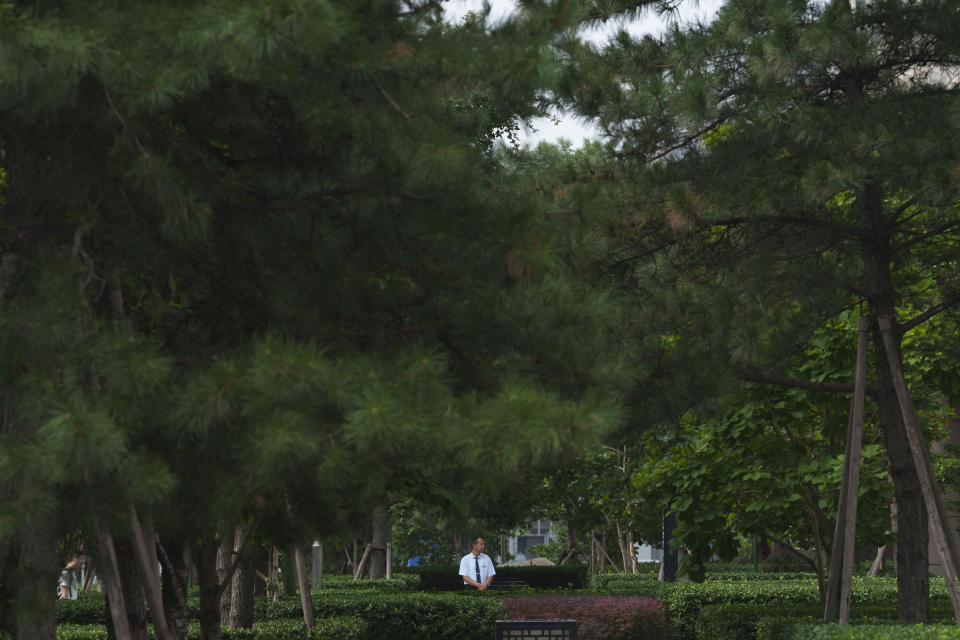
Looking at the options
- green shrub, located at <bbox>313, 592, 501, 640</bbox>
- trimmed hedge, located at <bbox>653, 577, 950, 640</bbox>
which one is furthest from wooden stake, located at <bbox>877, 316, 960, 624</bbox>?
green shrub, located at <bbox>313, 592, 501, 640</bbox>

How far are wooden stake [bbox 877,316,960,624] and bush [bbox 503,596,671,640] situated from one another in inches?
316

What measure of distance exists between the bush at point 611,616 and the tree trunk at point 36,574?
11.9m

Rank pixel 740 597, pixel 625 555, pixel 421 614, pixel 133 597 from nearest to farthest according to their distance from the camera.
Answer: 1. pixel 133 597
2. pixel 421 614
3. pixel 740 597
4. pixel 625 555

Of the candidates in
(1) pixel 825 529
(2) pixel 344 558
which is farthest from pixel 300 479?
(2) pixel 344 558

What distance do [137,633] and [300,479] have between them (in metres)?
3.11

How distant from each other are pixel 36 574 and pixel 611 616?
12.5 meters

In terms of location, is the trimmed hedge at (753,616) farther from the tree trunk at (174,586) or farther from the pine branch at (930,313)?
the tree trunk at (174,586)

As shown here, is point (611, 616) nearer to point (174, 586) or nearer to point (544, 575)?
point (174, 586)

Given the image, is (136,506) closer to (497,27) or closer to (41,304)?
(41,304)

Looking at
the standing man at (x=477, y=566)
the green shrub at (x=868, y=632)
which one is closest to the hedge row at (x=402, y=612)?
the standing man at (x=477, y=566)

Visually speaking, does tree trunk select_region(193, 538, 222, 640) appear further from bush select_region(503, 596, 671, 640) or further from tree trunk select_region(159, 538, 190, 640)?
bush select_region(503, 596, 671, 640)

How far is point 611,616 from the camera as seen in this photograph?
56.6 ft

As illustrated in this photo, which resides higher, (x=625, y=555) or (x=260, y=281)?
(x=260, y=281)

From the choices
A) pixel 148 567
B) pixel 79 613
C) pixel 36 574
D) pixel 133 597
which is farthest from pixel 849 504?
pixel 79 613
